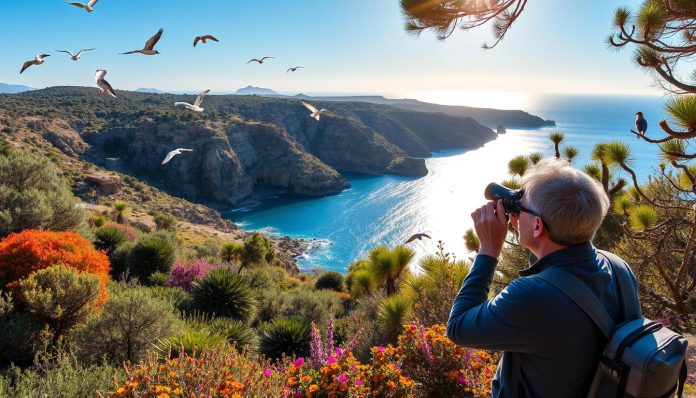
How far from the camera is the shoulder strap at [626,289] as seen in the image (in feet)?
4.55

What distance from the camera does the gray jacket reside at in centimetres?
131

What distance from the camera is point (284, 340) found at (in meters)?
5.95

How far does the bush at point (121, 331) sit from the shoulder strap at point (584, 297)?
15.3ft

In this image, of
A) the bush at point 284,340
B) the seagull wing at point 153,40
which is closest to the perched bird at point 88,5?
the seagull wing at point 153,40

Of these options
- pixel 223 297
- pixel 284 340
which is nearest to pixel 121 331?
pixel 284 340

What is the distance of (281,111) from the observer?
10562cm

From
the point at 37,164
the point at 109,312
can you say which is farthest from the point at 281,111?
the point at 109,312

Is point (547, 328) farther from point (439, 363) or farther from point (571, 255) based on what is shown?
point (439, 363)

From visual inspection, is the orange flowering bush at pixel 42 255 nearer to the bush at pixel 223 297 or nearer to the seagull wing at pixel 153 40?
→ the bush at pixel 223 297

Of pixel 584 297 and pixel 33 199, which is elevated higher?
pixel 584 297

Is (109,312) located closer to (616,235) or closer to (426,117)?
(616,235)

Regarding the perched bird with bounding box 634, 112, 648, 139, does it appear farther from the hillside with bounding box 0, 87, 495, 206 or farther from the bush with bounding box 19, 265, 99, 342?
the hillside with bounding box 0, 87, 495, 206

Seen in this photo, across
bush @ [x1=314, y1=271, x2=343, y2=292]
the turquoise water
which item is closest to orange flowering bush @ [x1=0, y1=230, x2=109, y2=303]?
bush @ [x1=314, y1=271, x2=343, y2=292]

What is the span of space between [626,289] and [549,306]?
1.14ft
